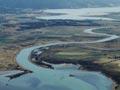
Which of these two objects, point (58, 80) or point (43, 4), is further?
point (43, 4)

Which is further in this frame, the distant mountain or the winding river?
the distant mountain

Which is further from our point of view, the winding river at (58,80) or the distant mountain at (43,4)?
the distant mountain at (43,4)

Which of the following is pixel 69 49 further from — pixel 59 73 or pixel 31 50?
pixel 59 73

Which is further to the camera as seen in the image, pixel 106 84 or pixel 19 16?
pixel 19 16

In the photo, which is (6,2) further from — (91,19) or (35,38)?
(35,38)

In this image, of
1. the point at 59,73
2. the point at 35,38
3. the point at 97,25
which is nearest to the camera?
the point at 59,73

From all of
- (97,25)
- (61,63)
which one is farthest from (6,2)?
(61,63)

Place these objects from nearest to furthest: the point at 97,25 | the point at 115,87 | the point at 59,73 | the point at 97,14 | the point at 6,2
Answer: the point at 115,87 → the point at 59,73 → the point at 97,25 → the point at 97,14 → the point at 6,2

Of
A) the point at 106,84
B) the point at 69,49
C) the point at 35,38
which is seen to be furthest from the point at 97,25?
the point at 106,84

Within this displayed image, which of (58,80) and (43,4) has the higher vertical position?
(43,4)
